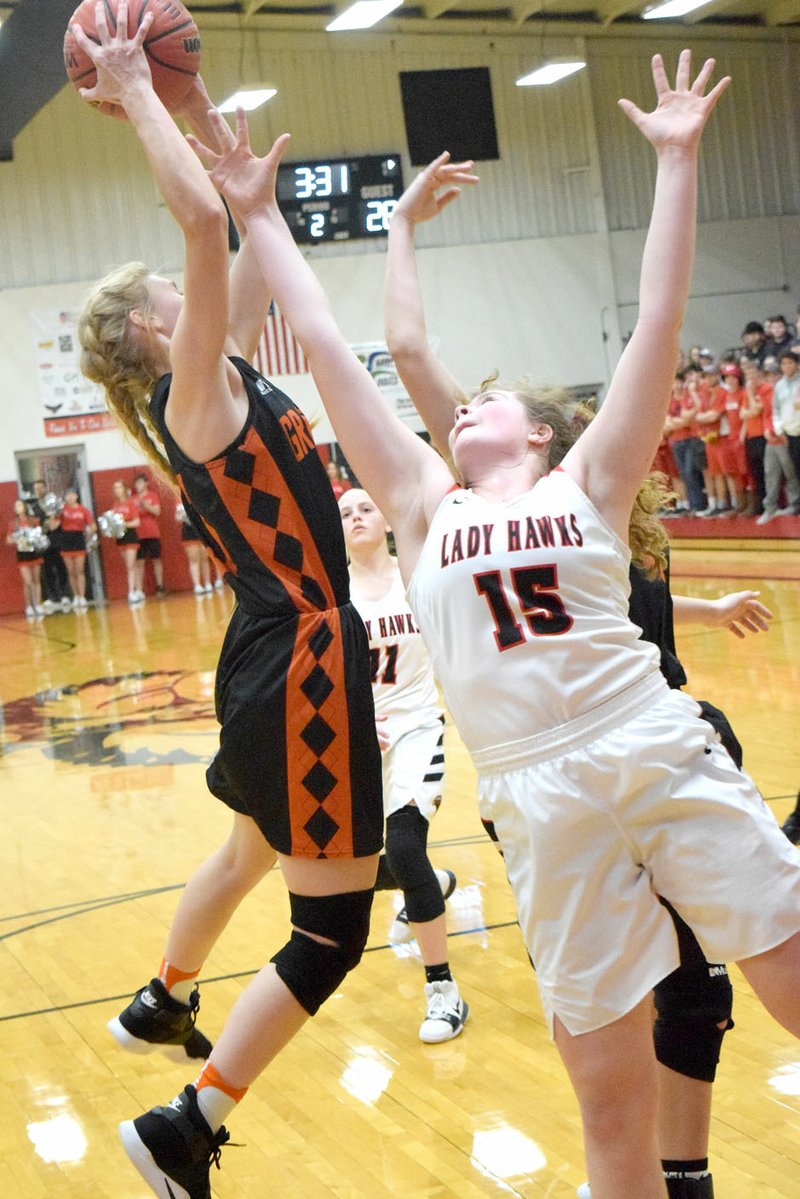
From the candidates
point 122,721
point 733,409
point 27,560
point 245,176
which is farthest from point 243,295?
point 27,560

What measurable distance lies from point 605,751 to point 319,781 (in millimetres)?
799

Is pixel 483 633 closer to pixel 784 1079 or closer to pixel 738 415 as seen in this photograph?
Result: pixel 784 1079

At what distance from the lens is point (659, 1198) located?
1.90 meters

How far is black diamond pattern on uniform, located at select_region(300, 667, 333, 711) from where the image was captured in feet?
8.46

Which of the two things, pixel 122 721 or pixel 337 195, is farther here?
pixel 337 195

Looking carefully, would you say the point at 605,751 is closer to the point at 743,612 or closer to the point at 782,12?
the point at 743,612

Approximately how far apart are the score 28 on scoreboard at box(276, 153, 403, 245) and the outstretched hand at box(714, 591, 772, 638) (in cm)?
1669

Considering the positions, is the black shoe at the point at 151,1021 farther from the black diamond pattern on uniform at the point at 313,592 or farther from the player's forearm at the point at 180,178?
the player's forearm at the point at 180,178

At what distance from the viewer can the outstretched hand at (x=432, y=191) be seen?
2.54 meters

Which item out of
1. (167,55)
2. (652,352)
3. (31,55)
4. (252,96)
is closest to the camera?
(652,352)

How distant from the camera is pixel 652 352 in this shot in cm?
202

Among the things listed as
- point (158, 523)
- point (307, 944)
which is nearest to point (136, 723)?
point (307, 944)

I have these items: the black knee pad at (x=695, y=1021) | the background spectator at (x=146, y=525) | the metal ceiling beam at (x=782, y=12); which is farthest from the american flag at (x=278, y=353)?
the black knee pad at (x=695, y=1021)

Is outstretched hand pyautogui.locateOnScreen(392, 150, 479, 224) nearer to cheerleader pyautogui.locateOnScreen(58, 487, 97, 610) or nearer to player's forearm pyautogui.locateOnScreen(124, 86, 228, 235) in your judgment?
player's forearm pyautogui.locateOnScreen(124, 86, 228, 235)
